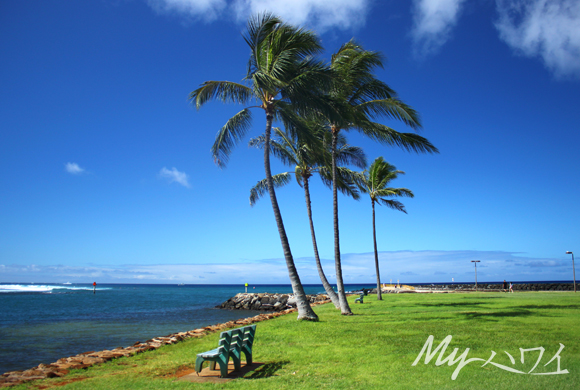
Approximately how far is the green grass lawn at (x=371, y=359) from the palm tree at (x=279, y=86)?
12.5 feet

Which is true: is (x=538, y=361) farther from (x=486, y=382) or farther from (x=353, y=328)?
(x=353, y=328)

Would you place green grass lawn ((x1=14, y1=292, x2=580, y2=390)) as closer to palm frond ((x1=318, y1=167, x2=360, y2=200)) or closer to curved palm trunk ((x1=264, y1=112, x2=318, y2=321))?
curved palm trunk ((x1=264, y1=112, x2=318, y2=321))

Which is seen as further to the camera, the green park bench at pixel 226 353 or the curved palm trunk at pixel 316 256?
the curved palm trunk at pixel 316 256

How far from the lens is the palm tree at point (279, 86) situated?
13.4m

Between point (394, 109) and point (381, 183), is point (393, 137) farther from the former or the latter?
point (381, 183)

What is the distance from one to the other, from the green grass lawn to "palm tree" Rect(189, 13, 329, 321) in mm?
3808

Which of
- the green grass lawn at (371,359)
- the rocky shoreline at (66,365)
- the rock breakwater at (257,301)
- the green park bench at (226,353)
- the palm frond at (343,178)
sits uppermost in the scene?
the palm frond at (343,178)

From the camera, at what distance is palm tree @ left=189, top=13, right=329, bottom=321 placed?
528 inches

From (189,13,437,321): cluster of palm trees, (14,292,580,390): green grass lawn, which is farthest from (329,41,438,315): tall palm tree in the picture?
(14,292,580,390): green grass lawn

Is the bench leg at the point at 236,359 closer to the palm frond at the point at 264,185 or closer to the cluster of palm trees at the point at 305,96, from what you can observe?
the cluster of palm trees at the point at 305,96

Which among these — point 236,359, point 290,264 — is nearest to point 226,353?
point 236,359

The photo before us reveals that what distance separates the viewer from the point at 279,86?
1347 cm

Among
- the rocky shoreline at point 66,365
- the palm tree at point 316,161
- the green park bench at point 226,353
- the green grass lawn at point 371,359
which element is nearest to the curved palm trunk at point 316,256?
the palm tree at point 316,161

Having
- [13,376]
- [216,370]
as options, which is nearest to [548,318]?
[216,370]
